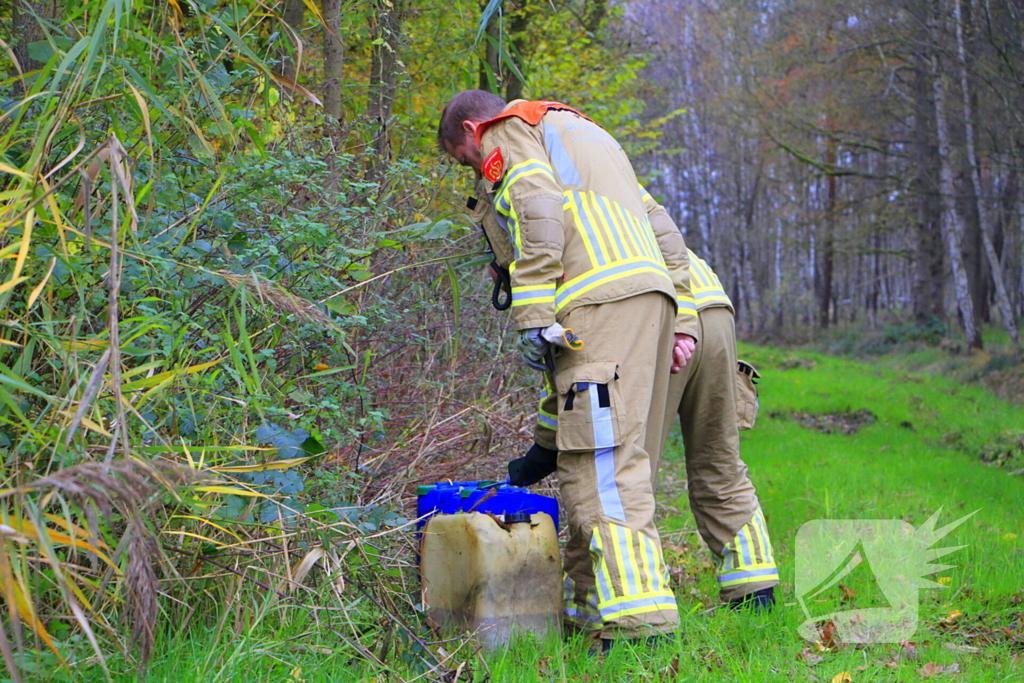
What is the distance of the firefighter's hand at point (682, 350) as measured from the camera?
3.42 metres

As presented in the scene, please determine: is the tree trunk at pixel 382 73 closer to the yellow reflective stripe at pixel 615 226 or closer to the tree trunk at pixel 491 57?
the tree trunk at pixel 491 57

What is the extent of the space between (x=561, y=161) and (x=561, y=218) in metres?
0.30

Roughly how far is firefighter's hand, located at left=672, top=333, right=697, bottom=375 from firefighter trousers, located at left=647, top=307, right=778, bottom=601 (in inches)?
5.4

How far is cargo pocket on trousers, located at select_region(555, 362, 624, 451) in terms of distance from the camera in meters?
2.96

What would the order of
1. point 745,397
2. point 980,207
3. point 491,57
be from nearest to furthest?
point 745,397 → point 491,57 → point 980,207

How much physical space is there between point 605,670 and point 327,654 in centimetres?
86

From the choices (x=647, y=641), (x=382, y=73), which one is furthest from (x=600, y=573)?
(x=382, y=73)

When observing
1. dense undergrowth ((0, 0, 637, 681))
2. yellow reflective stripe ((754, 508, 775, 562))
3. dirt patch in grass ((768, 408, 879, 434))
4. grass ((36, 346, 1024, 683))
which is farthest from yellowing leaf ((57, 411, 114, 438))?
dirt patch in grass ((768, 408, 879, 434))

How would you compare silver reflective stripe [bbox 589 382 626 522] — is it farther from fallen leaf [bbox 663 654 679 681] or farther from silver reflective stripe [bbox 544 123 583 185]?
silver reflective stripe [bbox 544 123 583 185]

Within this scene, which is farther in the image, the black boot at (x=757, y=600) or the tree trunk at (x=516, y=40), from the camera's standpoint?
the tree trunk at (x=516, y=40)

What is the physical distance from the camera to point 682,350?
341 cm

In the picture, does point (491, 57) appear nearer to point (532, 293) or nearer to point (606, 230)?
point (606, 230)

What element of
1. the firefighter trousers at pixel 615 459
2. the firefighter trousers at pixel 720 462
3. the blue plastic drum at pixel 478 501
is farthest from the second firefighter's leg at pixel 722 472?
the blue plastic drum at pixel 478 501

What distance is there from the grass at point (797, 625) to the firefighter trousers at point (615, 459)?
0.15 metres
